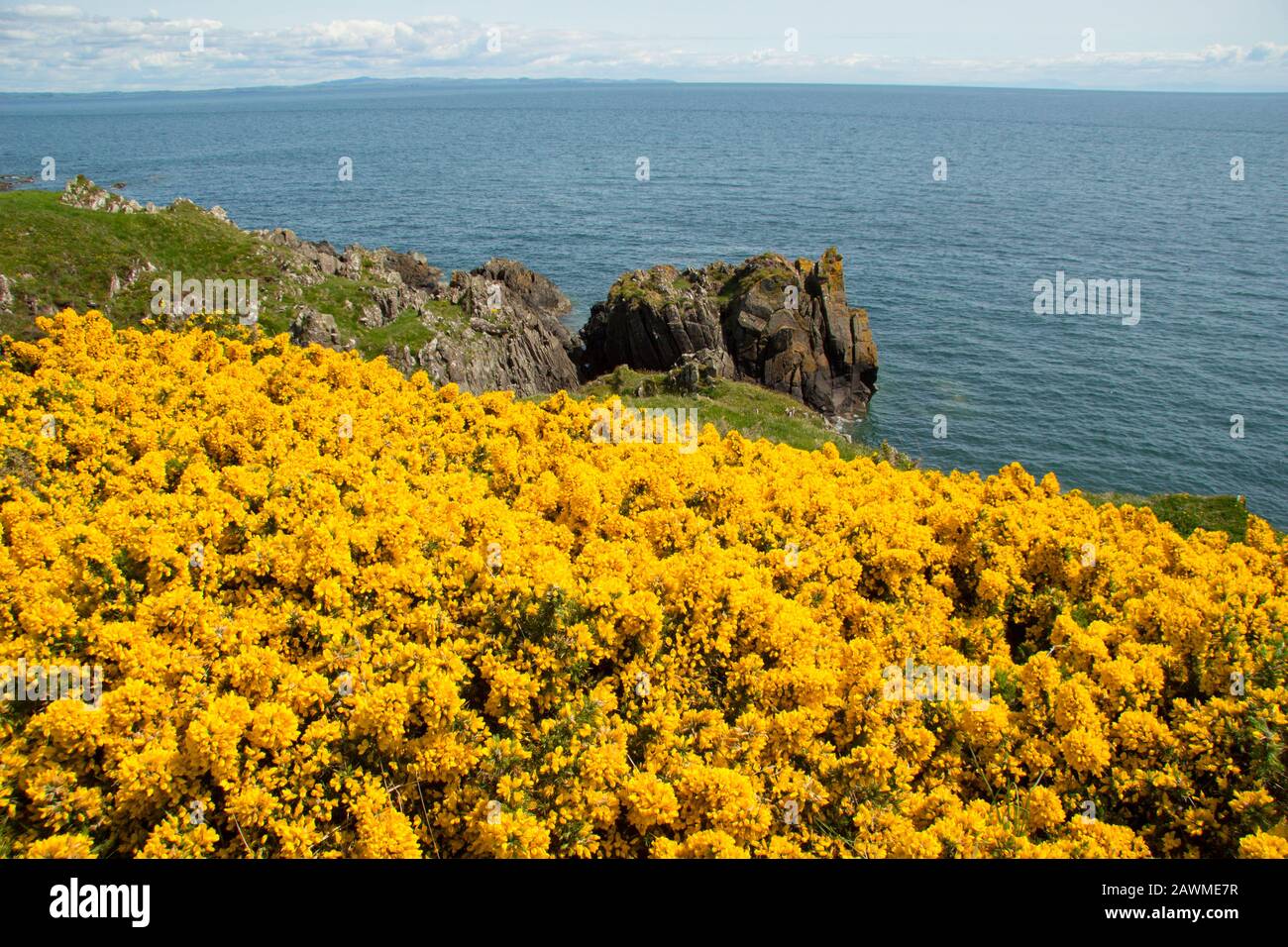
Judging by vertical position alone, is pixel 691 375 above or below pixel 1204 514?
above

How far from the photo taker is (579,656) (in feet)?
37.8

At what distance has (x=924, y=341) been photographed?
248 ft

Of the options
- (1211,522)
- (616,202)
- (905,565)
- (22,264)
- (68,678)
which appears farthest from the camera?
(616,202)

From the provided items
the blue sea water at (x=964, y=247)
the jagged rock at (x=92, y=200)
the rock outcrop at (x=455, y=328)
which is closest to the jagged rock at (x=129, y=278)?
the rock outcrop at (x=455, y=328)

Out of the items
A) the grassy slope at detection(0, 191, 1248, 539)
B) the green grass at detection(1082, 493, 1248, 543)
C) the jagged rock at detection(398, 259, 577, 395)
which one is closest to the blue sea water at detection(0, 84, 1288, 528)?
the jagged rock at detection(398, 259, 577, 395)

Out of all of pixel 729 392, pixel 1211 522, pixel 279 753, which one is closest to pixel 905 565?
pixel 279 753

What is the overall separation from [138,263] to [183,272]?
7.82 ft

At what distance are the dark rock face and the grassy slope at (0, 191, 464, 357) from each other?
16829 millimetres

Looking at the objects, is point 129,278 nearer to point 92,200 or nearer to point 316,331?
point 92,200

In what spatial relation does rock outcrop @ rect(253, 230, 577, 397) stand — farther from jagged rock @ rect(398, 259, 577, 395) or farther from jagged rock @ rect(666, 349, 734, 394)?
jagged rock @ rect(666, 349, 734, 394)

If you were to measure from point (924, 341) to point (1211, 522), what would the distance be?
4984cm

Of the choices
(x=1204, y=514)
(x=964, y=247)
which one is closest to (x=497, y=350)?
(x=1204, y=514)

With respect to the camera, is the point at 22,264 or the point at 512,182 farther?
the point at 512,182

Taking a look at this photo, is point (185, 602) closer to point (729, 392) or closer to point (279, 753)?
point (279, 753)
